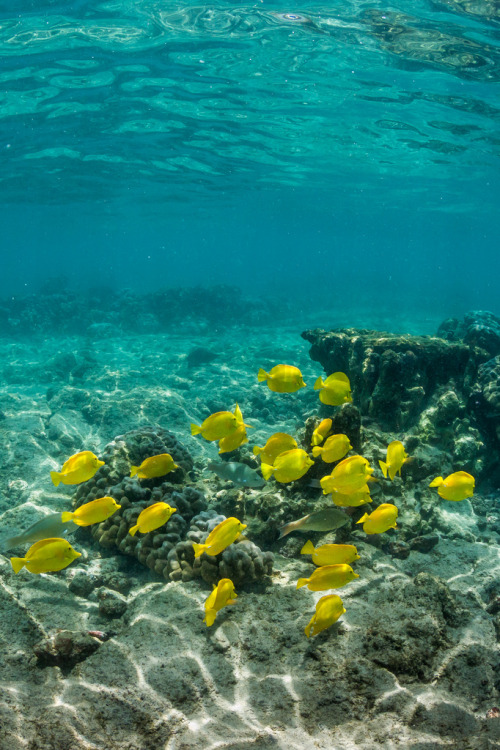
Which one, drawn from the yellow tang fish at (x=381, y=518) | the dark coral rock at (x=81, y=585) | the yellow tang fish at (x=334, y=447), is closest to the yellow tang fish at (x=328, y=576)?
the yellow tang fish at (x=381, y=518)

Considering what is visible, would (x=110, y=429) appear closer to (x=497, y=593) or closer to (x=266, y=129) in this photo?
(x=497, y=593)

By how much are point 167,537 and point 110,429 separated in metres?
6.86

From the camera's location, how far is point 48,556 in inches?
145

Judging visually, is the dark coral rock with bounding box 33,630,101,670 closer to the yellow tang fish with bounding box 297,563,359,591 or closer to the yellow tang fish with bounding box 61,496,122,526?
the yellow tang fish with bounding box 61,496,122,526

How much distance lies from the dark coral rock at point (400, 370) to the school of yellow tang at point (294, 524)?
412 centimetres

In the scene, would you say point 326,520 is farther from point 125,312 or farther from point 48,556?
point 125,312

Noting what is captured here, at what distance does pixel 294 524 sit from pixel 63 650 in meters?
2.46

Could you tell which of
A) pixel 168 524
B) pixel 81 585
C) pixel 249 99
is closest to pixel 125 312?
pixel 249 99

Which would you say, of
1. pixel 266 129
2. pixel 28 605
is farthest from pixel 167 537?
pixel 266 129

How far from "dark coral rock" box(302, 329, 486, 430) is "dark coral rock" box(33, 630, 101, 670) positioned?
669cm

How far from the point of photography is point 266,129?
2298 cm

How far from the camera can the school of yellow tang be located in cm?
349

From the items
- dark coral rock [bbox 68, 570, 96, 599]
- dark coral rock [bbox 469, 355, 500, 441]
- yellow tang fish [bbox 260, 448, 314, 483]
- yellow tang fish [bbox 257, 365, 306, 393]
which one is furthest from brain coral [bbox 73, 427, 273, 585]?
dark coral rock [bbox 469, 355, 500, 441]

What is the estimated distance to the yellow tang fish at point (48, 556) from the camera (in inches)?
144
